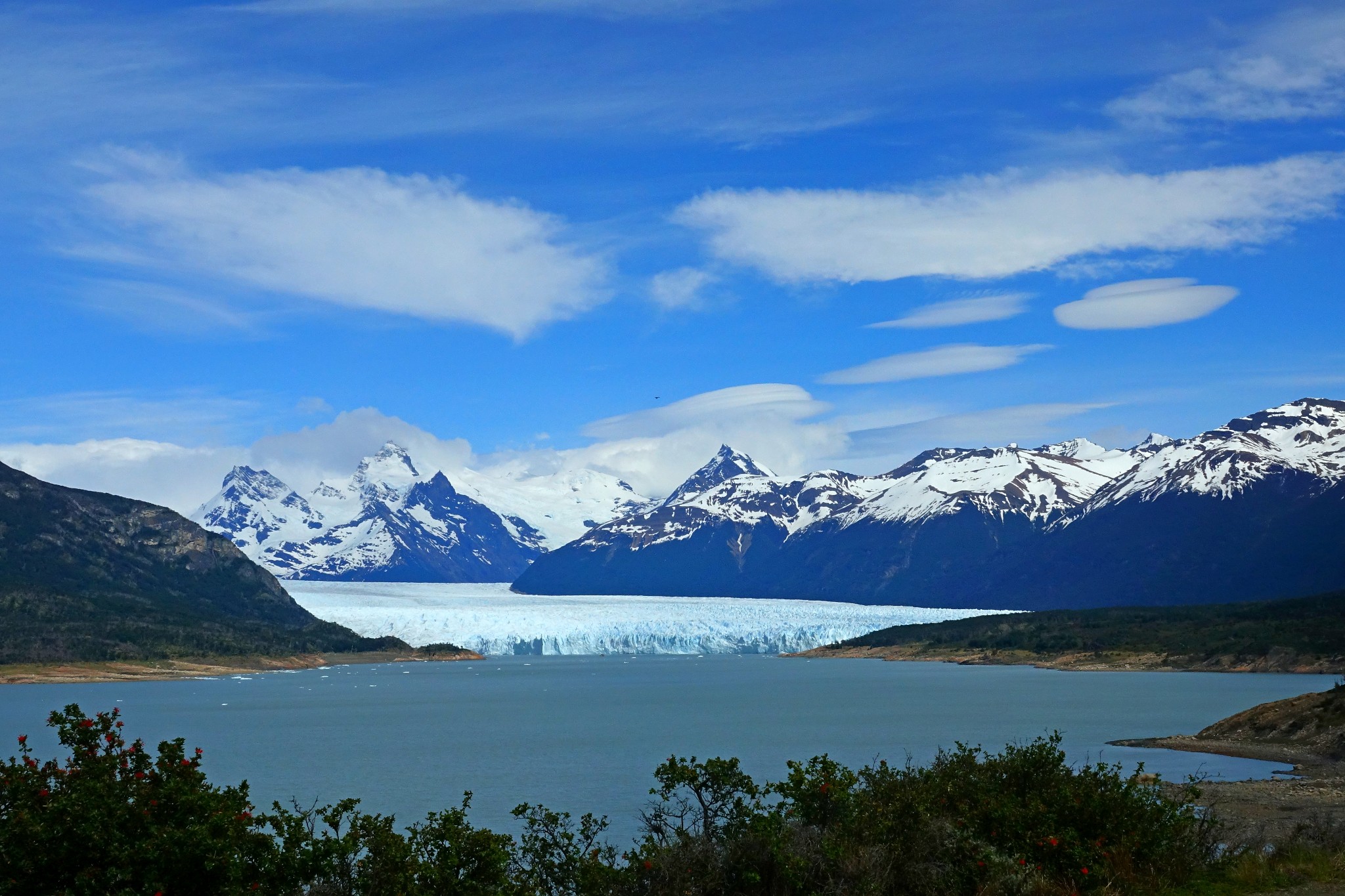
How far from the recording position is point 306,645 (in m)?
173

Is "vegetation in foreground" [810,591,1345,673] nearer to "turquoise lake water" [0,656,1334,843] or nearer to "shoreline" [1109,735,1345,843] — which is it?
"turquoise lake water" [0,656,1334,843]

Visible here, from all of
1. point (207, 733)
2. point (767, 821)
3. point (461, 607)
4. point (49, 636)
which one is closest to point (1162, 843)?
point (767, 821)

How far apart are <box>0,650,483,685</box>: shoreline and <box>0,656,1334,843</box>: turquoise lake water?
2.12 metres

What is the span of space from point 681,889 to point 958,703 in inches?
3034

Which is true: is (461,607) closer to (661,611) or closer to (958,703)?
(661,611)

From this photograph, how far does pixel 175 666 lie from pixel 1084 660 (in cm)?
10351

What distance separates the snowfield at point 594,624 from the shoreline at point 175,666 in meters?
3.78

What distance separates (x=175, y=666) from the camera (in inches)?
5714

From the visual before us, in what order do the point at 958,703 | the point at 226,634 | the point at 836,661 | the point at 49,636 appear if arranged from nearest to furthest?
the point at 958,703 → the point at 49,636 → the point at 226,634 → the point at 836,661

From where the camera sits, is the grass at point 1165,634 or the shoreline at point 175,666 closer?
the grass at point 1165,634

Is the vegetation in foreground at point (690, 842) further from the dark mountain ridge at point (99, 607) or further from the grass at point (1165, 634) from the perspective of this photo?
the dark mountain ridge at point (99, 607)

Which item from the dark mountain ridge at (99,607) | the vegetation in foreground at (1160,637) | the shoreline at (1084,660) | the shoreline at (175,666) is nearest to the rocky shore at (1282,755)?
the shoreline at (1084,660)

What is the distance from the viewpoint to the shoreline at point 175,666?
435ft

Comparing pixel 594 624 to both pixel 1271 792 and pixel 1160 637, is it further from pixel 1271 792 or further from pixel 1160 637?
pixel 1271 792
